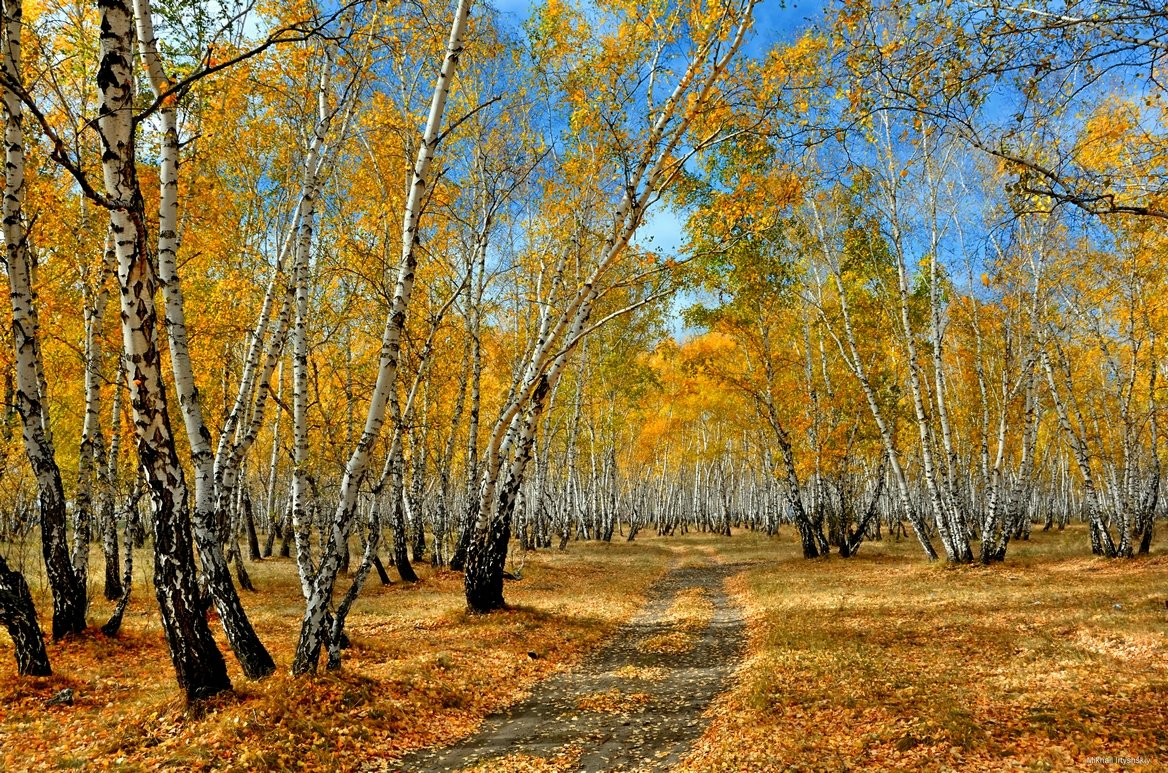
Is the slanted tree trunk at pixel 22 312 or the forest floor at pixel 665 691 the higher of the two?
the slanted tree trunk at pixel 22 312

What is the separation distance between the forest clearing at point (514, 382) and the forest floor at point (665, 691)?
0.07 meters

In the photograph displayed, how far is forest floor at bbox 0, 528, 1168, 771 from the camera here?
6.01 meters

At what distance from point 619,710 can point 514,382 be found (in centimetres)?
945

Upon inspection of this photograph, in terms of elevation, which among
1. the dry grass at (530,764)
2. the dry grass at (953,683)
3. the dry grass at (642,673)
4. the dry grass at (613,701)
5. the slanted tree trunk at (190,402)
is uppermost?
the slanted tree trunk at (190,402)

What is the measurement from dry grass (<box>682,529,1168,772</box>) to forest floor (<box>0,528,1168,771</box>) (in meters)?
0.03

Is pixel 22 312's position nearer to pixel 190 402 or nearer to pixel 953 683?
pixel 190 402

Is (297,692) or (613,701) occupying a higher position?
(297,692)

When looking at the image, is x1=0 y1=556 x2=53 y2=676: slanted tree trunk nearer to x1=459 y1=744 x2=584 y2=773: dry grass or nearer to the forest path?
the forest path

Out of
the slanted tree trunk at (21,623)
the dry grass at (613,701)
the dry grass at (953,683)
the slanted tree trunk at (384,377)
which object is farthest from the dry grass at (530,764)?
the slanted tree trunk at (21,623)

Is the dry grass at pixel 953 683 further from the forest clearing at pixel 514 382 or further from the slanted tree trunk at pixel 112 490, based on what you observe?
the slanted tree trunk at pixel 112 490

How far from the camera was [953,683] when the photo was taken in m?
7.78

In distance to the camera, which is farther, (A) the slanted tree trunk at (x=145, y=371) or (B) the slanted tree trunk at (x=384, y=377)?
(B) the slanted tree trunk at (x=384, y=377)

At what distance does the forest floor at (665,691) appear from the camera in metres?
6.01

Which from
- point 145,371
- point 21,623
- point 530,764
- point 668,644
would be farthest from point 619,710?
point 21,623
